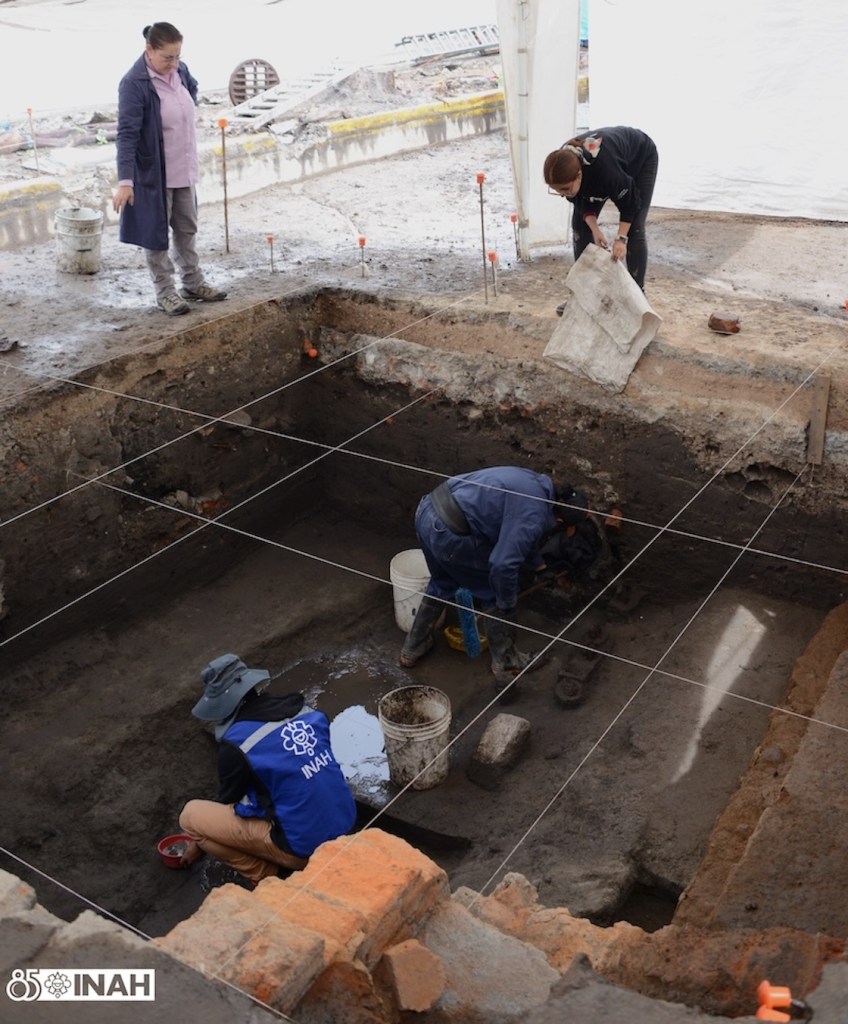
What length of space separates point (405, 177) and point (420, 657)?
5.89 m

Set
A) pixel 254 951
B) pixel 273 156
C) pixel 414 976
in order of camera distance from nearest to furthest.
Result: pixel 254 951 < pixel 414 976 < pixel 273 156

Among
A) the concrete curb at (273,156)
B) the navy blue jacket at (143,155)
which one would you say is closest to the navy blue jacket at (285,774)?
the navy blue jacket at (143,155)

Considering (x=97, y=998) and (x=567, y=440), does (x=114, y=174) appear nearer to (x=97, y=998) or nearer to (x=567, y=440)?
(x=567, y=440)

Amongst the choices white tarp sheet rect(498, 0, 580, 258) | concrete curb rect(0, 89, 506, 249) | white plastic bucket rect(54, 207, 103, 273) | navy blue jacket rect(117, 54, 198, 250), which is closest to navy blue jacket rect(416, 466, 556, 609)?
navy blue jacket rect(117, 54, 198, 250)

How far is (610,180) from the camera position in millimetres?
6145

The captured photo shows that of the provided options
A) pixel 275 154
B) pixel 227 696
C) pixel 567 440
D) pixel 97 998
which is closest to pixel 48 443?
pixel 227 696

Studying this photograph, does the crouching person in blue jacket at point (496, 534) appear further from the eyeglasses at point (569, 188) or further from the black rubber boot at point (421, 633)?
the eyeglasses at point (569, 188)

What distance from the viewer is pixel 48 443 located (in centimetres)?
593

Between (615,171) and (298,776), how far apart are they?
386cm

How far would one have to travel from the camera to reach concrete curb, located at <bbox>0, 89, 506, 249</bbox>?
8.63 m

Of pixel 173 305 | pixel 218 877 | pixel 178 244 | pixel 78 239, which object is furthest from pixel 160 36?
pixel 218 877

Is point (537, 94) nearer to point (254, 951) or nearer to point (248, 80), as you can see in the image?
point (254, 951)

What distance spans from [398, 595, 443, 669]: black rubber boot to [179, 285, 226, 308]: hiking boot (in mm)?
2486

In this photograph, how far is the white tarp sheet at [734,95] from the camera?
286 inches
